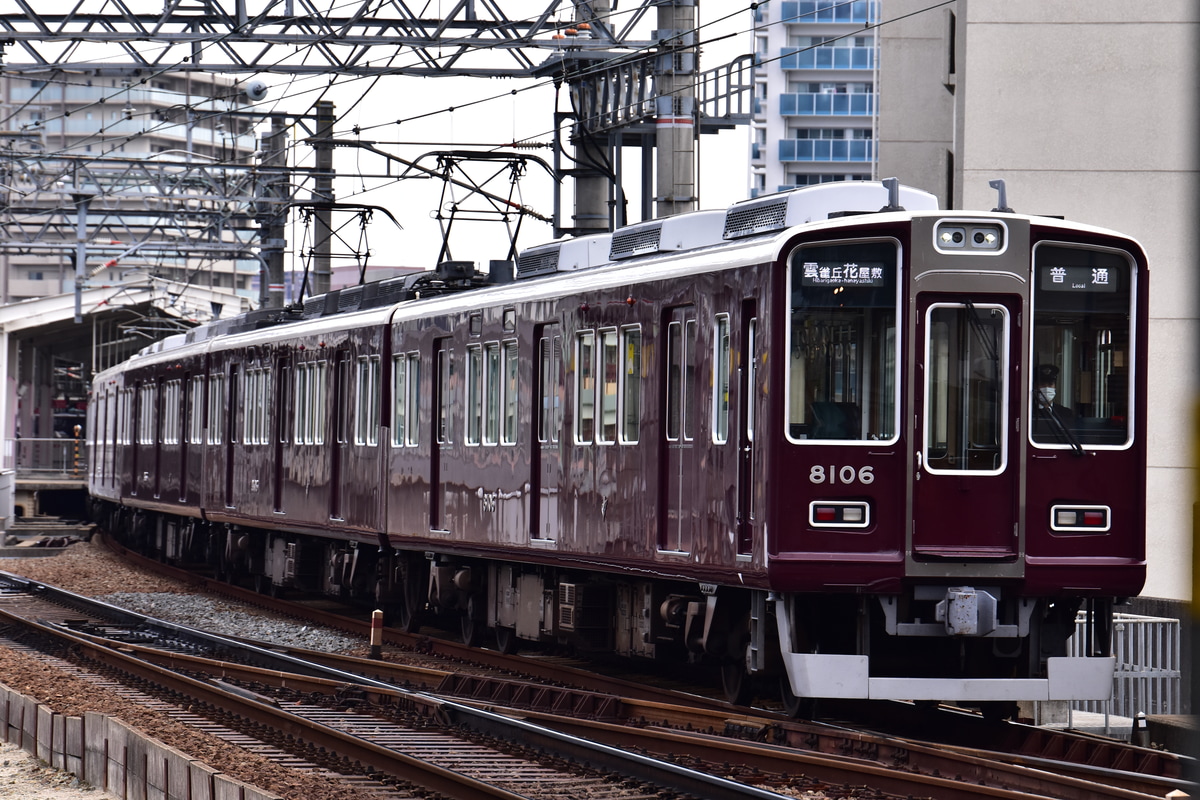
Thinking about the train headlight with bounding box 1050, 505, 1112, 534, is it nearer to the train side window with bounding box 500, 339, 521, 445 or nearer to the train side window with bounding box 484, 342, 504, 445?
the train side window with bounding box 500, 339, 521, 445

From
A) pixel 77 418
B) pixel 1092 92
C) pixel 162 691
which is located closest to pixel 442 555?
pixel 162 691

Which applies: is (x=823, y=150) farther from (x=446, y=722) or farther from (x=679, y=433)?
(x=446, y=722)

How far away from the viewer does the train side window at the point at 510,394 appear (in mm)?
14719

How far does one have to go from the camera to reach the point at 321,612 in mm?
19578

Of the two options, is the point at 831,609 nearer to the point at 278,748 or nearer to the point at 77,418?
the point at 278,748

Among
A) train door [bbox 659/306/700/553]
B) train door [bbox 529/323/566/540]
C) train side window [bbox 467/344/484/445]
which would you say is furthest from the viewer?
train side window [bbox 467/344/484/445]

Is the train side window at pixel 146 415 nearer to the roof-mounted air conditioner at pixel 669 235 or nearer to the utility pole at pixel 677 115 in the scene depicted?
the utility pole at pixel 677 115

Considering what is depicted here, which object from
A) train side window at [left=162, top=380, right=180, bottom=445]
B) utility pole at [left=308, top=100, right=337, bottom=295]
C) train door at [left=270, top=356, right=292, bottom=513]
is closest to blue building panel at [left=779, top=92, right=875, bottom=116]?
utility pole at [left=308, top=100, right=337, bottom=295]

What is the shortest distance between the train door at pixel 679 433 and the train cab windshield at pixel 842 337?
1.26 m

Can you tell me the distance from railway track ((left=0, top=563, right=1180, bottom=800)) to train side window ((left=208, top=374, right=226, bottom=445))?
32.7 ft

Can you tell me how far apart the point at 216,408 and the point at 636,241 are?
512 inches

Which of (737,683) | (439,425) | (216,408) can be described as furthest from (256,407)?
(737,683)

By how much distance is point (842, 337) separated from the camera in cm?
1055

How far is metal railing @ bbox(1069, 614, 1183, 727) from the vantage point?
41.4ft
